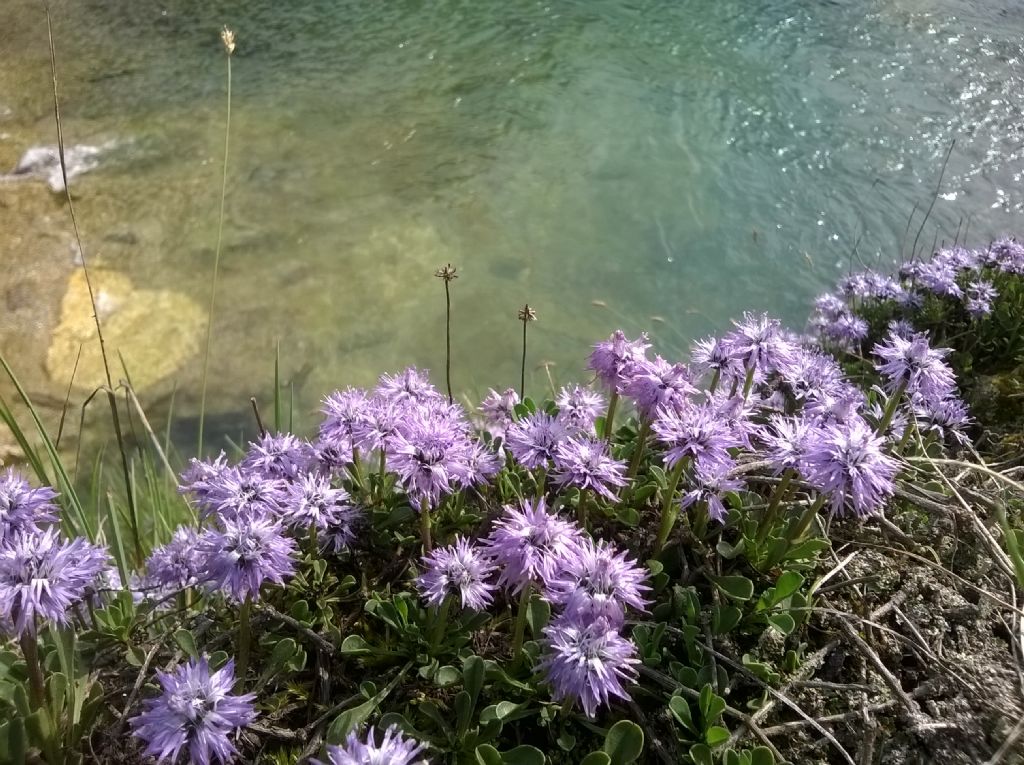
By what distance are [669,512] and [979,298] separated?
8.52 feet

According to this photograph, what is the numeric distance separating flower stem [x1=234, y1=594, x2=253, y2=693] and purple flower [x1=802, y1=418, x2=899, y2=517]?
4.20 feet

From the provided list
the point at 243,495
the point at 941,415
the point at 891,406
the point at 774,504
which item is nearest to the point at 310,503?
the point at 243,495

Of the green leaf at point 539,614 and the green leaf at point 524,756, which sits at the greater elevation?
the green leaf at point 539,614

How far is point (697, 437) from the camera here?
1.87 m

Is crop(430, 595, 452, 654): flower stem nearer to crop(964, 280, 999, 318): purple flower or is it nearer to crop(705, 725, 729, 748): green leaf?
crop(705, 725, 729, 748): green leaf

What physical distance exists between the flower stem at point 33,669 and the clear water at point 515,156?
3.44 meters

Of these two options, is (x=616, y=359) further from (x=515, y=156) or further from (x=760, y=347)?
(x=515, y=156)

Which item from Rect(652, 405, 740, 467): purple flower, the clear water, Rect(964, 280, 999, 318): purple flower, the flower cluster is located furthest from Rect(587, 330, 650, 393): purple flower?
the clear water

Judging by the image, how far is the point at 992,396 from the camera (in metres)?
3.34

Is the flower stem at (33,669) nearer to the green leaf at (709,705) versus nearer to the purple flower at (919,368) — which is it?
the green leaf at (709,705)

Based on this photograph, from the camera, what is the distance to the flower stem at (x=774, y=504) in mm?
1971

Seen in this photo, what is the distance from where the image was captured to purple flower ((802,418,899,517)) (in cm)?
171

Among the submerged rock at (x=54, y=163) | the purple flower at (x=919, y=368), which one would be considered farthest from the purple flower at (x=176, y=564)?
the submerged rock at (x=54, y=163)

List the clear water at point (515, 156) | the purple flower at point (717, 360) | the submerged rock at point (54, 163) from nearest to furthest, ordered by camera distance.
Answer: the purple flower at point (717, 360) < the clear water at point (515, 156) < the submerged rock at point (54, 163)
